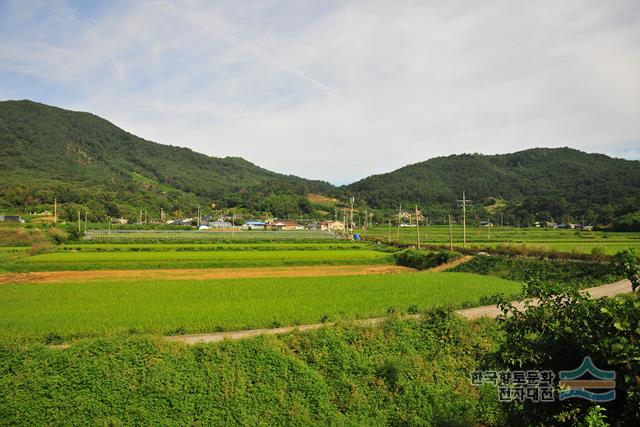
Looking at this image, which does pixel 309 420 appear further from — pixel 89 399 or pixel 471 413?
pixel 89 399

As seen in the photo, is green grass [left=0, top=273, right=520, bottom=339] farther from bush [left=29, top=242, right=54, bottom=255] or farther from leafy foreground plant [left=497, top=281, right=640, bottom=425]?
bush [left=29, top=242, right=54, bottom=255]

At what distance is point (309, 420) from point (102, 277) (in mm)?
25233

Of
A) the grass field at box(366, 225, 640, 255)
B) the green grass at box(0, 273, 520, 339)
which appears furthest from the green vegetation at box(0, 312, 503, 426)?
the grass field at box(366, 225, 640, 255)

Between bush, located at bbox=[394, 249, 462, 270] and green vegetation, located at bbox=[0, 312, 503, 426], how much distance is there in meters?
26.1

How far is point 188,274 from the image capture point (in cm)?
3300

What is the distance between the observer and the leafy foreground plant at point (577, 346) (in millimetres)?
4559

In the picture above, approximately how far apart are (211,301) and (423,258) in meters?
25.1

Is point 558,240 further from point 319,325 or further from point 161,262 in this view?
point 319,325

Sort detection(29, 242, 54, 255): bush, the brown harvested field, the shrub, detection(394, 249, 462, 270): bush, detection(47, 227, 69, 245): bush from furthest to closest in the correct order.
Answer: detection(47, 227, 69, 245): bush
detection(29, 242, 54, 255): bush
detection(394, 249, 462, 270): bush
the brown harvested field
the shrub

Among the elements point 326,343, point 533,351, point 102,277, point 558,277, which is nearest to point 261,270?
point 102,277

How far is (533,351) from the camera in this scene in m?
5.86

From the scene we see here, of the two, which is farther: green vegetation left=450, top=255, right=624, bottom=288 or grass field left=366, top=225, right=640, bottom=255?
grass field left=366, top=225, right=640, bottom=255

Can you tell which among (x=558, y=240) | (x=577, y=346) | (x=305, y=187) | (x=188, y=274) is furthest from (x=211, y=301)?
(x=305, y=187)

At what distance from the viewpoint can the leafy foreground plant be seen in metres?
4.56
